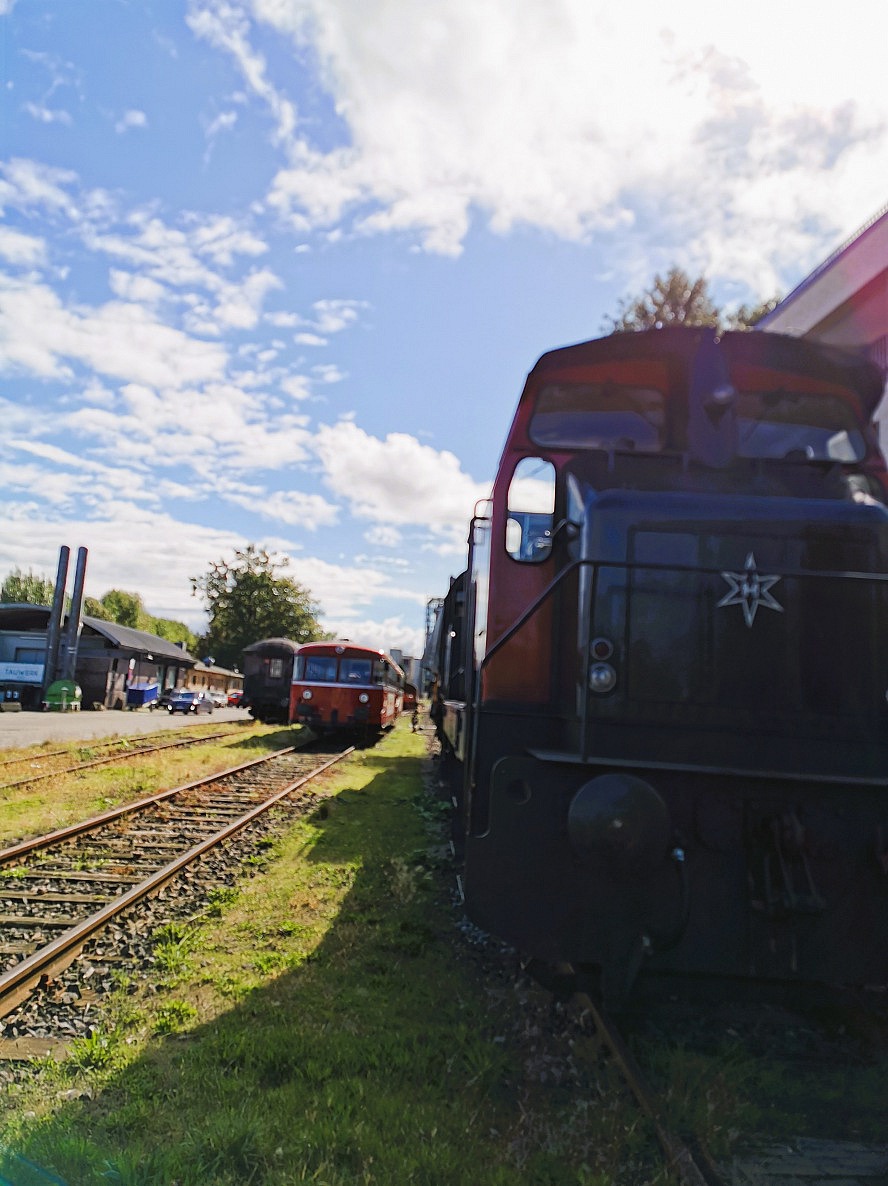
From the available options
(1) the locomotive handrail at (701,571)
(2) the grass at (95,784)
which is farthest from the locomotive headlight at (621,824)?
(2) the grass at (95,784)

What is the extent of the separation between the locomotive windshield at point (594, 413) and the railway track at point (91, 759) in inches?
377

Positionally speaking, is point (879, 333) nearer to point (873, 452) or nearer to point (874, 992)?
point (873, 452)

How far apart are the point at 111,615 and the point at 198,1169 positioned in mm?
89986

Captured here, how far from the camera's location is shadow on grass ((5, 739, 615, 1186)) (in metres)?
2.77

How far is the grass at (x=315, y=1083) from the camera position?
9.11ft

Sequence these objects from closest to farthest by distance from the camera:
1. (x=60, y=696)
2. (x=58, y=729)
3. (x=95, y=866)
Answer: (x=95, y=866)
(x=58, y=729)
(x=60, y=696)

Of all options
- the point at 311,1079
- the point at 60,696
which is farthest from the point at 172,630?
the point at 311,1079

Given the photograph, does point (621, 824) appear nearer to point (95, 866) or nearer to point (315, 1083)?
point (315, 1083)

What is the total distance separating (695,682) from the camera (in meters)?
3.53

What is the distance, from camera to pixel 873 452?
168 inches

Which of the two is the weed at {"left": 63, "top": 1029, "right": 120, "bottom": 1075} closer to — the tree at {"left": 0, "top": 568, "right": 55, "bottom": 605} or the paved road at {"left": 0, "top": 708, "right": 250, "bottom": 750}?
the paved road at {"left": 0, "top": 708, "right": 250, "bottom": 750}

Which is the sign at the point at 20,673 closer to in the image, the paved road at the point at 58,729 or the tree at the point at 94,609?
the paved road at the point at 58,729

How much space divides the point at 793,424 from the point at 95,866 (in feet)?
21.2

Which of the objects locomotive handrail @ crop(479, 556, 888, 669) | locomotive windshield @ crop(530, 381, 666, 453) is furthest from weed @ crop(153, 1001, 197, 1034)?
locomotive windshield @ crop(530, 381, 666, 453)
